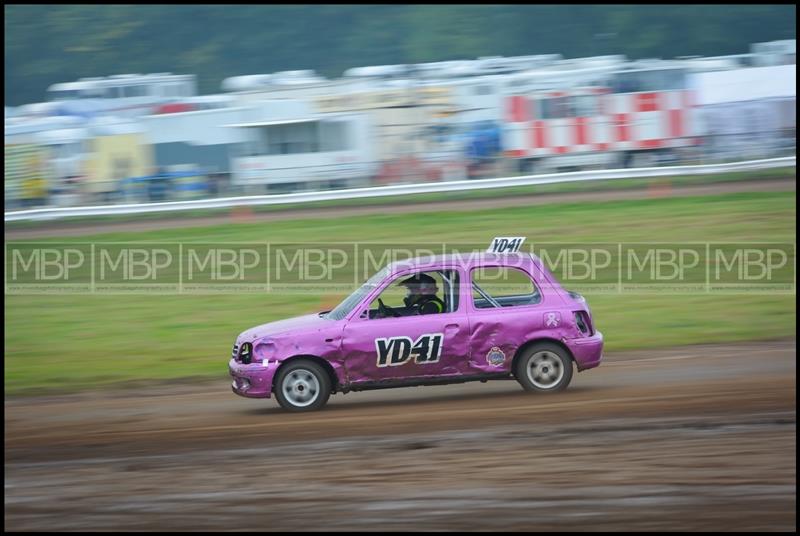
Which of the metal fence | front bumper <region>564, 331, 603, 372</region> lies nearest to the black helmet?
front bumper <region>564, 331, 603, 372</region>

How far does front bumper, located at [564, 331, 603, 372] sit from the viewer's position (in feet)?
34.1

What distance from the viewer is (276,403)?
11.1m

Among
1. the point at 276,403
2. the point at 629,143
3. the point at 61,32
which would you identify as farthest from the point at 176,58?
the point at 276,403

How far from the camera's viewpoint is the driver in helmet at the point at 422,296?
1041 centimetres

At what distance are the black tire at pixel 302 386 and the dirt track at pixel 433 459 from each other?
0.72 feet

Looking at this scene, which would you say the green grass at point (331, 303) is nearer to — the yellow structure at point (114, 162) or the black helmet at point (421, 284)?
the black helmet at point (421, 284)

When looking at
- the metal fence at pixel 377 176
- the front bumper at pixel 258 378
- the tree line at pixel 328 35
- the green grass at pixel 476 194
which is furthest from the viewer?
the tree line at pixel 328 35

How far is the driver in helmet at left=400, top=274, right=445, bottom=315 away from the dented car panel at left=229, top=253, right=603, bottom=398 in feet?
0.41

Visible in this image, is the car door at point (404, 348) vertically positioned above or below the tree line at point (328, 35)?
below

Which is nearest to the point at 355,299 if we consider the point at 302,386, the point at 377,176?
the point at 302,386

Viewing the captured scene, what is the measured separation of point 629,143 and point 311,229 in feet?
33.2

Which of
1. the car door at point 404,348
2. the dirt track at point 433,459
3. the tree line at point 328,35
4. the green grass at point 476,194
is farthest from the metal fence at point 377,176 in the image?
the tree line at point 328,35

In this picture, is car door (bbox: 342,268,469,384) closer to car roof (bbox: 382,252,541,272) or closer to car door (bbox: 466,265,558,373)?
car door (bbox: 466,265,558,373)

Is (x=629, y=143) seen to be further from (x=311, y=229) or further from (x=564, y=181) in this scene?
(x=311, y=229)
